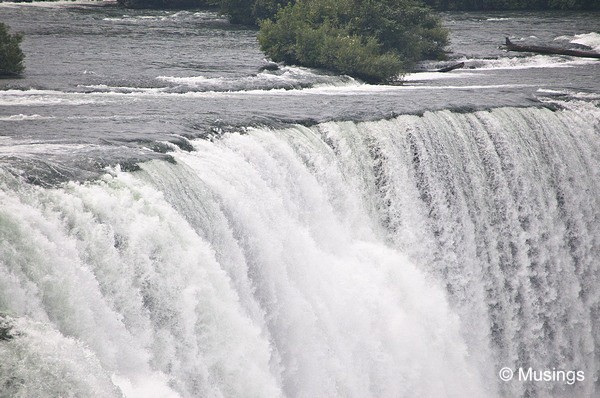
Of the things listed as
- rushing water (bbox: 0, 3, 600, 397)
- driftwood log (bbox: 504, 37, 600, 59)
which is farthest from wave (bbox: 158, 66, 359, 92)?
driftwood log (bbox: 504, 37, 600, 59)

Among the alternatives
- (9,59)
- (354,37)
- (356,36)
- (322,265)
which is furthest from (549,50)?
(322,265)

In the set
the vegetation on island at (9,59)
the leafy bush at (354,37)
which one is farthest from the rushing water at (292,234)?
the leafy bush at (354,37)

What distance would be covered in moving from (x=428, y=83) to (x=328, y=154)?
9.79m

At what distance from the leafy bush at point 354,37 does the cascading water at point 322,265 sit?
272 inches

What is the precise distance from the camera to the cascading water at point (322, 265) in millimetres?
8656

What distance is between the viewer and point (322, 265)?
43.0 ft

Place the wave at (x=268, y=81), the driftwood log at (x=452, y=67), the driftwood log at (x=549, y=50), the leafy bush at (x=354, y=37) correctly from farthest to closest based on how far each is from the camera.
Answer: the driftwood log at (x=549, y=50), the driftwood log at (x=452, y=67), the leafy bush at (x=354, y=37), the wave at (x=268, y=81)

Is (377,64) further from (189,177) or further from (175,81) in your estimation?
(189,177)

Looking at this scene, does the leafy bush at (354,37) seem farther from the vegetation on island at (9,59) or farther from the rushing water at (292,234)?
the vegetation on island at (9,59)

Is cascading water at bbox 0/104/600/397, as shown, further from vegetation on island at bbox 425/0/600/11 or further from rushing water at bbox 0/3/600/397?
vegetation on island at bbox 425/0/600/11

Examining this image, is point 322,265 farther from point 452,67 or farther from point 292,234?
point 452,67

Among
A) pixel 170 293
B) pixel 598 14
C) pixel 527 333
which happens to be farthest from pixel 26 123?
pixel 598 14

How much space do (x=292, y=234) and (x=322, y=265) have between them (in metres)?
0.72

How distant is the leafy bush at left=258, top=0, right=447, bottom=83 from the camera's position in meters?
24.6
